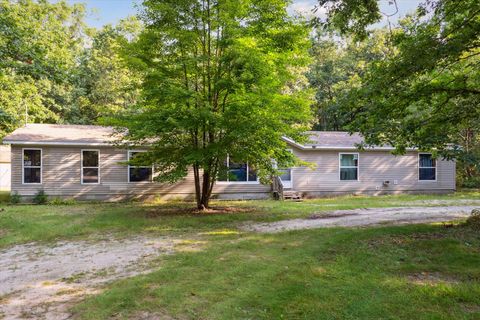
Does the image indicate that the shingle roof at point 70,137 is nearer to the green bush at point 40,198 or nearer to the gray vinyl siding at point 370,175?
the gray vinyl siding at point 370,175

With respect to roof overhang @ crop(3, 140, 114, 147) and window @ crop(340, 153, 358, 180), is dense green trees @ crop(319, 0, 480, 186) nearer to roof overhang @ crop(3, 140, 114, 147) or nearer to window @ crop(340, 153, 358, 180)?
window @ crop(340, 153, 358, 180)

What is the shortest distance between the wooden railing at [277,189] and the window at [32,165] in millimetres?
10754

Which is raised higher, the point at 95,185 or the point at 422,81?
the point at 422,81

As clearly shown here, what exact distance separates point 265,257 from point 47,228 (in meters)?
6.46

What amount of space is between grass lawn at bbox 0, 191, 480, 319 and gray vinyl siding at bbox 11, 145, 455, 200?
709cm

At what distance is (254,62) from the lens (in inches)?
395

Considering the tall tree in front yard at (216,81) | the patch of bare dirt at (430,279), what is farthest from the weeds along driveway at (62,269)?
the patch of bare dirt at (430,279)

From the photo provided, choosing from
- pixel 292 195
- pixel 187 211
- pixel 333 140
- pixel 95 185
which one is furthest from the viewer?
pixel 333 140

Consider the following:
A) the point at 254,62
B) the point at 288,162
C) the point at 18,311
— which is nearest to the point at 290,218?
the point at 288,162

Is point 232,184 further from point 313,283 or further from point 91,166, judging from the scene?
point 313,283

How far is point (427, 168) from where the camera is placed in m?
20.0

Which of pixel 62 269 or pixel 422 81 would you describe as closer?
pixel 62 269

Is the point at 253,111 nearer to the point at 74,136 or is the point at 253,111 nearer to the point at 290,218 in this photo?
the point at 290,218

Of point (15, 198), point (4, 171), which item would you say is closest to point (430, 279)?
point (15, 198)
